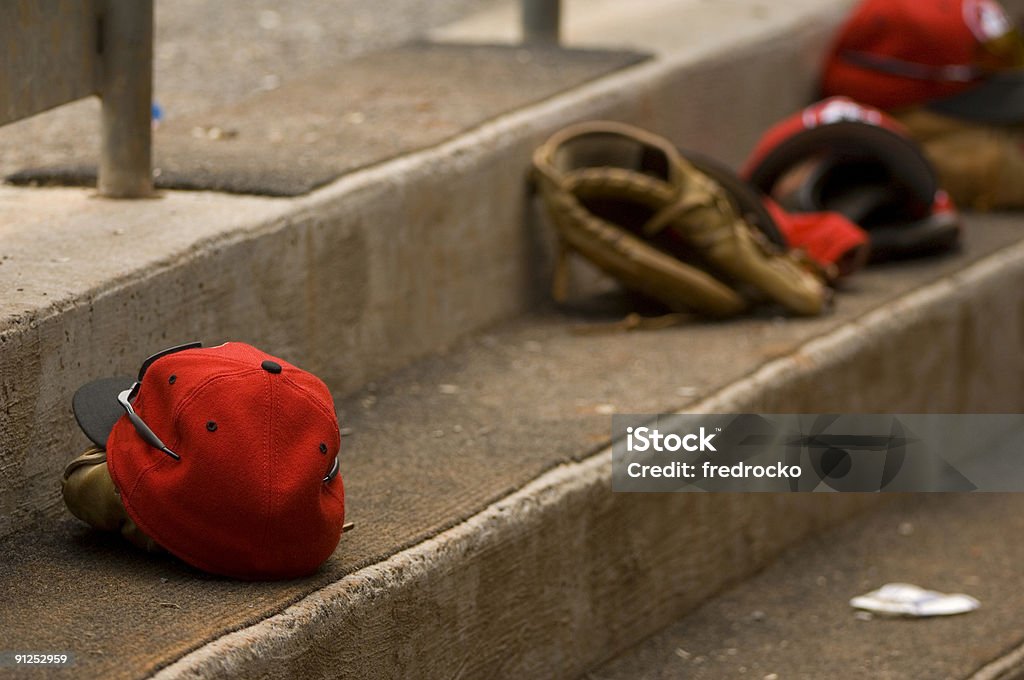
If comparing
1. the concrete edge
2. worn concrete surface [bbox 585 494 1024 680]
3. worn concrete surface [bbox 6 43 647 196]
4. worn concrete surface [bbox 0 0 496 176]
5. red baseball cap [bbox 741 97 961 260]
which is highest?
worn concrete surface [bbox 6 43 647 196]

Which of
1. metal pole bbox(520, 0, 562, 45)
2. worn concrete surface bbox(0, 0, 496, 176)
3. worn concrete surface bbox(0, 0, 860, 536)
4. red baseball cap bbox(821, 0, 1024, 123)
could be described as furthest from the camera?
red baseball cap bbox(821, 0, 1024, 123)

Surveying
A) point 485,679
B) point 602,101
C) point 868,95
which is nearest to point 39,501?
point 485,679

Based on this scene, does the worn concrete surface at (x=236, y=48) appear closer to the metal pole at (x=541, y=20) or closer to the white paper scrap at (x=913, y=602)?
the metal pole at (x=541, y=20)

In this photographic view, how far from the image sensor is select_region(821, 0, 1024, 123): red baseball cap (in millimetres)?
5207

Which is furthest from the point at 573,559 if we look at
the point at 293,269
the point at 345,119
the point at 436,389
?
the point at 345,119

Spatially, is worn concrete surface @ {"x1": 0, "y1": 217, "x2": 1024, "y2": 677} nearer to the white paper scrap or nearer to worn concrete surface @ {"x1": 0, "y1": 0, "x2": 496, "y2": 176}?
the white paper scrap

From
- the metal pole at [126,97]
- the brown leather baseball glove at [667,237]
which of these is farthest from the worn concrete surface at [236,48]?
the brown leather baseball glove at [667,237]

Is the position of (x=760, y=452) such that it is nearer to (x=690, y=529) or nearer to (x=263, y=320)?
Answer: (x=690, y=529)

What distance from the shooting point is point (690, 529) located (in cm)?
349

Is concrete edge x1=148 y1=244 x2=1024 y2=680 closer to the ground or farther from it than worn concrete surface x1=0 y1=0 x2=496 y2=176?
closer to the ground

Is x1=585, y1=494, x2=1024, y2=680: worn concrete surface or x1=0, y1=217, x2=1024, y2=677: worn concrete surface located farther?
x1=585, y1=494, x2=1024, y2=680: worn concrete surface
